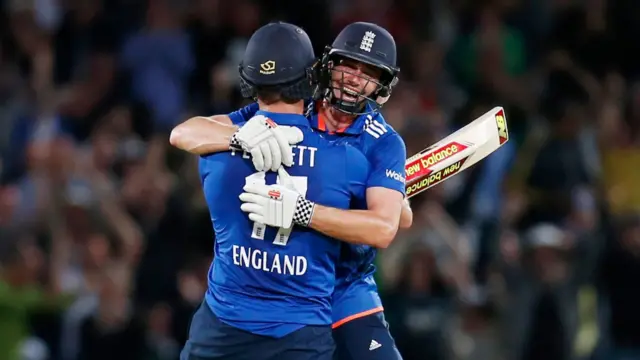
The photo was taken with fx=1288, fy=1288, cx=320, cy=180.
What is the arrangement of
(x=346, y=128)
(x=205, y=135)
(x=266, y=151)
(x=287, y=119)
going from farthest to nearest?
(x=346, y=128), (x=205, y=135), (x=287, y=119), (x=266, y=151)

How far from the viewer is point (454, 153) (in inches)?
239

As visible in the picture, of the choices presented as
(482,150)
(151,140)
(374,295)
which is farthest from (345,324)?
(151,140)

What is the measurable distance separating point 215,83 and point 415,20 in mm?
2028

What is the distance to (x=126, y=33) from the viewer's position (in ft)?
36.4

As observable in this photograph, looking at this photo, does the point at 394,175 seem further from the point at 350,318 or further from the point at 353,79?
the point at 350,318

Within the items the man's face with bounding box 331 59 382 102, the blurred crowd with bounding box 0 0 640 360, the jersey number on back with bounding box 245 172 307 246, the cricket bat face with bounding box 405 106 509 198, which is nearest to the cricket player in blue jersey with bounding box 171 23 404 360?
the man's face with bounding box 331 59 382 102

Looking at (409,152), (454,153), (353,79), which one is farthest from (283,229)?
(409,152)

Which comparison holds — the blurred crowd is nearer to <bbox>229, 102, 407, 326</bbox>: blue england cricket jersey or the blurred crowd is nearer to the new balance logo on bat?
<bbox>229, 102, 407, 326</bbox>: blue england cricket jersey

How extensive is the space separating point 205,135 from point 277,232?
0.49 m

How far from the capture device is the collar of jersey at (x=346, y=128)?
5.12 metres

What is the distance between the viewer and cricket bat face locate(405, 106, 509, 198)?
5957 millimetres

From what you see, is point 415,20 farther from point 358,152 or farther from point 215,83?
point 358,152

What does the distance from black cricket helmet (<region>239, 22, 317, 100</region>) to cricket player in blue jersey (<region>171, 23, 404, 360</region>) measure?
178 mm

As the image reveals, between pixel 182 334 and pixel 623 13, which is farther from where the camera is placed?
pixel 623 13
